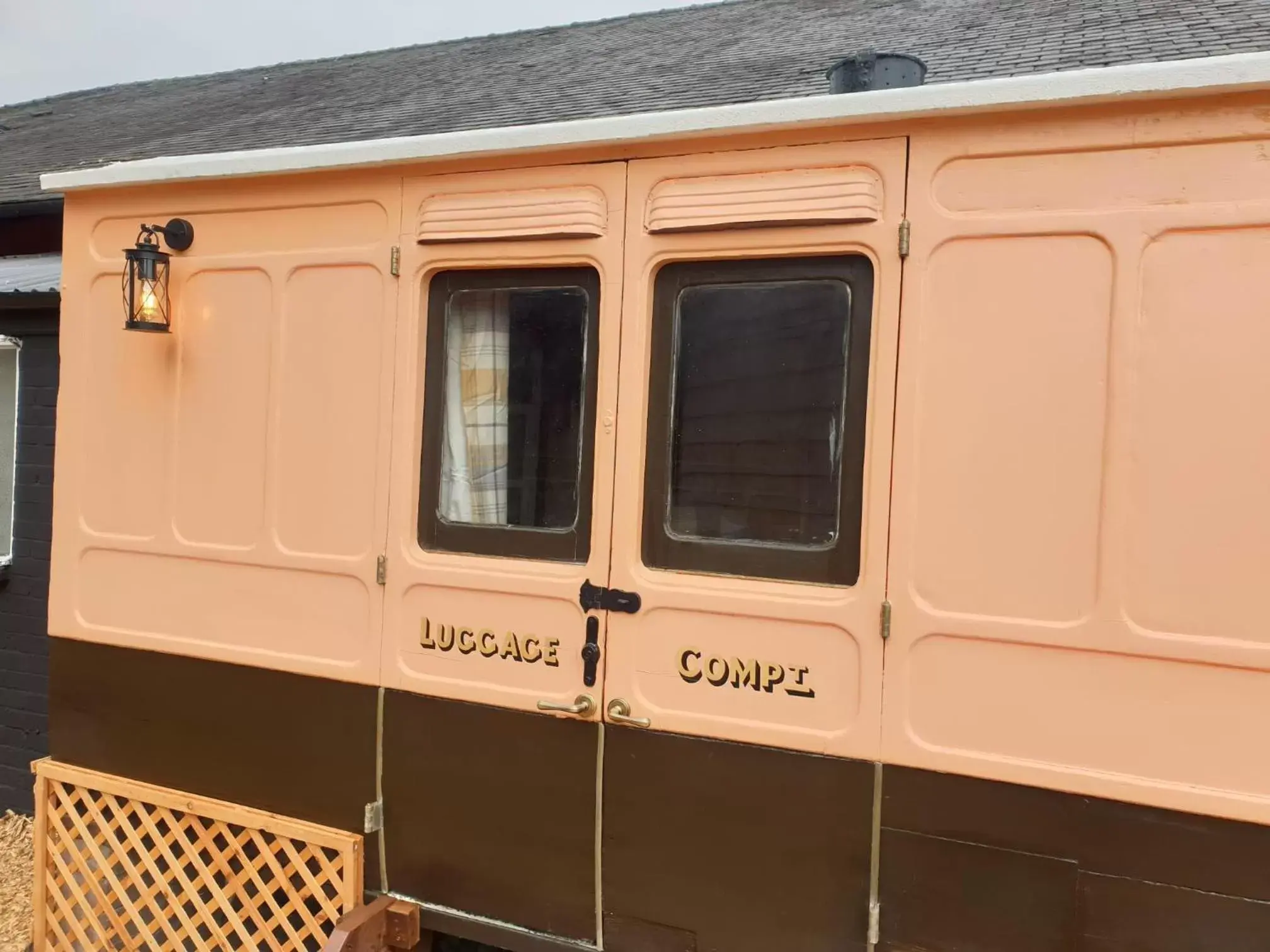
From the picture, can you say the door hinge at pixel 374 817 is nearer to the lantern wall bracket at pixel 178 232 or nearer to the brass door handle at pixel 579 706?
the brass door handle at pixel 579 706

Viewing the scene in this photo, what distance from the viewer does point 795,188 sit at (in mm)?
2504

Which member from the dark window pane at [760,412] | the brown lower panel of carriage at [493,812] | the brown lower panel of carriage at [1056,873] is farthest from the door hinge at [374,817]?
the brown lower panel of carriage at [1056,873]

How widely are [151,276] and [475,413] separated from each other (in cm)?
129

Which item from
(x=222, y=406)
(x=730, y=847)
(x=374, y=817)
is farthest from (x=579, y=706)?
(x=222, y=406)

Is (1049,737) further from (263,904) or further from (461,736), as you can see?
(263,904)

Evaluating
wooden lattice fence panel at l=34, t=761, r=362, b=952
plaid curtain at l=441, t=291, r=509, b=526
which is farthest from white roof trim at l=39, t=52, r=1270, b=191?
wooden lattice fence panel at l=34, t=761, r=362, b=952

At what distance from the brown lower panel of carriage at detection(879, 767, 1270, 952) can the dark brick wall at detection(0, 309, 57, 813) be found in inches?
180

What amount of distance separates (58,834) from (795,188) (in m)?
3.55

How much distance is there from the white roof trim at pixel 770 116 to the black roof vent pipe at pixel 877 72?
0.36m

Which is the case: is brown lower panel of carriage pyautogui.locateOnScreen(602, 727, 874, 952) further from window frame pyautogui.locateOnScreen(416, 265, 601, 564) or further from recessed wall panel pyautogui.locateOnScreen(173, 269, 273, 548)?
recessed wall panel pyautogui.locateOnScreen(173, 269, 273, 548)

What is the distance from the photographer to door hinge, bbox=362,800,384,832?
9.93 feet

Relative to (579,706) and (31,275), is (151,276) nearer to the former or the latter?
(579,706)

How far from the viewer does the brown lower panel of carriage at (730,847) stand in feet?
8.13

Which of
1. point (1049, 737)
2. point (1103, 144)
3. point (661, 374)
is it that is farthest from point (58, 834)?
point (1103, 144)
